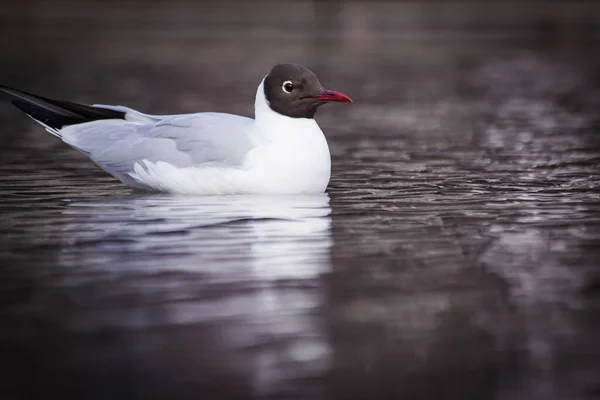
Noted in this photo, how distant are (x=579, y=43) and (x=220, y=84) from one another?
9569 millimetres

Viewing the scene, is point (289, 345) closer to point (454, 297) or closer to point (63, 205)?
point (454, 297)

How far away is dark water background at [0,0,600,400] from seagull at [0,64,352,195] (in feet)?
0.50

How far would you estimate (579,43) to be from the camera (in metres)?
23.8

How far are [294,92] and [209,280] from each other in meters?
2.76

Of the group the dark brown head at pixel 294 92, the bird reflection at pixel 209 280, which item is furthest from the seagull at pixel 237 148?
the bird reflection at pixel 209 280

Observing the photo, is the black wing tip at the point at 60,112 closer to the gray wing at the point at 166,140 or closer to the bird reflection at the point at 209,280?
the gray wing at the point at 166,140

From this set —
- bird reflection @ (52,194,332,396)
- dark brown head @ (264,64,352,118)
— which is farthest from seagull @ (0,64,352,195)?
bird reflection @ (52,194,332,396)

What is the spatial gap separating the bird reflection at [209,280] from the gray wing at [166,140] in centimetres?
27

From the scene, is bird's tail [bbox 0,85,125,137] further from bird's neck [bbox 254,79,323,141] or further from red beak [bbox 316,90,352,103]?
red beak [bbox 316,90,352,103]

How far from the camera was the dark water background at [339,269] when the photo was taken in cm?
431

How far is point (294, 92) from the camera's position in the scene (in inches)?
320

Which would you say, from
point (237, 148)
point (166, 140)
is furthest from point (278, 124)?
point (166, 140)

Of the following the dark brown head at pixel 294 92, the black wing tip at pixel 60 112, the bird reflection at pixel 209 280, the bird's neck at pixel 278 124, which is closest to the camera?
the bird reflection at pixel 209 280

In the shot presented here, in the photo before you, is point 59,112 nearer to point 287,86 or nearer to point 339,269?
point 287,86
